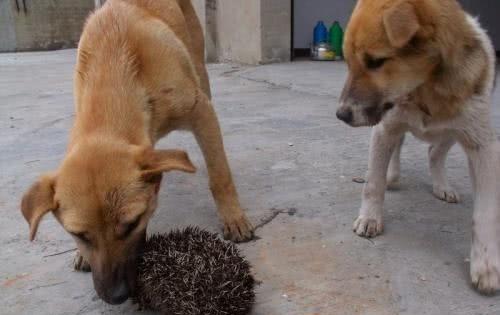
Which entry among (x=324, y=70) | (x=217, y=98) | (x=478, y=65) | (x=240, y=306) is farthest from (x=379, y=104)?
(x=324, y=70)

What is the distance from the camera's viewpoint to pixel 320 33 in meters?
10.5

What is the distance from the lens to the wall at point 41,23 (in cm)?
1995

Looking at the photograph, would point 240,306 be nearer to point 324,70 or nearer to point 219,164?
point 219,164

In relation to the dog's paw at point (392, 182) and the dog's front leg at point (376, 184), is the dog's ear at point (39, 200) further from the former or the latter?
the dog's paw at point (392, 182)

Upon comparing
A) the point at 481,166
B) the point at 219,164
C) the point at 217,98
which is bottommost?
the point at 217,98

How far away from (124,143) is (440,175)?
7.24 feet

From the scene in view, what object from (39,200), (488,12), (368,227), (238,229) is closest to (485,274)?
(368,227)

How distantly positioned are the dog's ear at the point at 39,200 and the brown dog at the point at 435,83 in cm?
157

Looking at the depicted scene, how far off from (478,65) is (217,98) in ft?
15.6

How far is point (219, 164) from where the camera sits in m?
3.45

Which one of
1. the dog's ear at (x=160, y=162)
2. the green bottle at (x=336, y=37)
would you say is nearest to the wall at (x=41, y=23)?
the green bottle at (x=336, y=37)

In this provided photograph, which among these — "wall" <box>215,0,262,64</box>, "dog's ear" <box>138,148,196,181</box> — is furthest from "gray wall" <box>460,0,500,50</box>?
"dog's ear" <box>138,148,196,181</box>

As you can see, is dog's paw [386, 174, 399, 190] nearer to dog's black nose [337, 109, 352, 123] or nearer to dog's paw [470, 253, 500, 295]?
dog's black nose [337, 109, 352, 123]

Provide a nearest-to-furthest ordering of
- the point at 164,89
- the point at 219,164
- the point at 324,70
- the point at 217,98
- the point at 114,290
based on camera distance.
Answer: the point at 114,290, the point at 164,89, the point at 219,164, the point at 217,98, the point at 324,70
